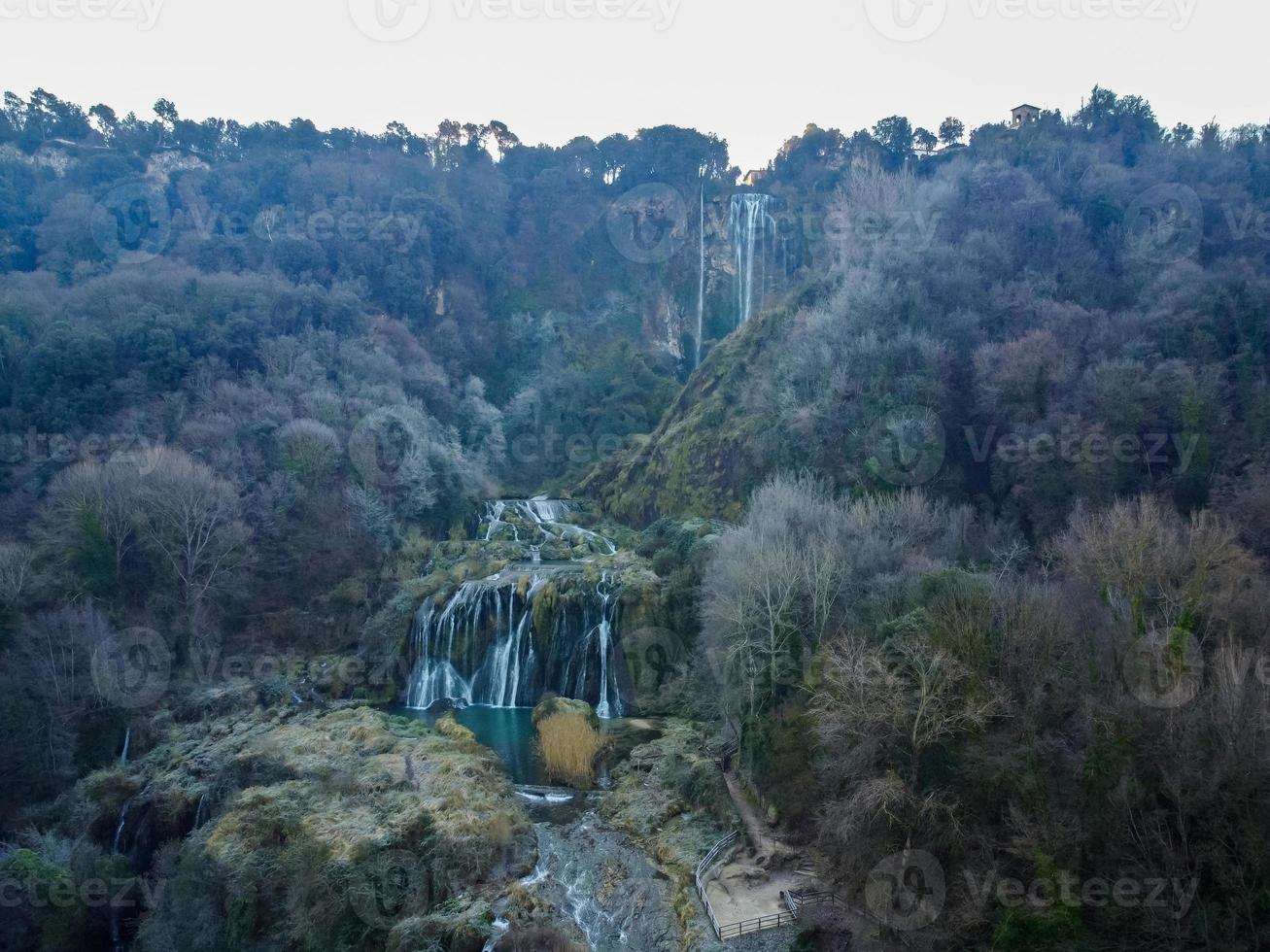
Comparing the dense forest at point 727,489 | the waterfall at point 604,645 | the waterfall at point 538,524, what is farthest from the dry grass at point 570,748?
the waterfall at point 538,524

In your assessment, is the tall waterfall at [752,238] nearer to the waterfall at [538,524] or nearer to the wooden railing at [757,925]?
the waterfall at [538,524]

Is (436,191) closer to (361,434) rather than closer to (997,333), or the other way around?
(361,434)

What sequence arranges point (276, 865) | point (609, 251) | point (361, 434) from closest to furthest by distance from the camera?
point (276, 865)
point (361, 434)
point (609, 251)

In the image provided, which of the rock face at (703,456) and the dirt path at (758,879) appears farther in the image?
the rock face at (703,456)

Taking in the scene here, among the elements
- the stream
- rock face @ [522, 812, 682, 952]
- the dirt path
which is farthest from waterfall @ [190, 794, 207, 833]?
the dirt path

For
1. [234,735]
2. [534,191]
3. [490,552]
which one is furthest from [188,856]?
[534,191]

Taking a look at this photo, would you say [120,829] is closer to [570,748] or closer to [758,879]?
[570,748]

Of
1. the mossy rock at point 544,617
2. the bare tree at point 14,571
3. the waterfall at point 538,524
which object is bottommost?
the mossy rock at point 544,617
